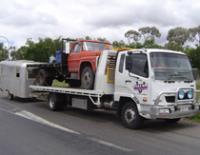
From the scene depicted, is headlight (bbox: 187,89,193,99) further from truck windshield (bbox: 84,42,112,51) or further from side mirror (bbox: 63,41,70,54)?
side mirror (bbox: 63,41,70,54)

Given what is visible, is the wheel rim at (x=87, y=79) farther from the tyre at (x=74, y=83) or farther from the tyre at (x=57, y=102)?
the tyre at (x=57, y=102)

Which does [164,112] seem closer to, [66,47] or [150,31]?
[66,47]

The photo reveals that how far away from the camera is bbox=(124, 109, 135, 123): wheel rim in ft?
35.4

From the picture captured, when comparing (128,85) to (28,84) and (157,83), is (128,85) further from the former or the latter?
(28,84)

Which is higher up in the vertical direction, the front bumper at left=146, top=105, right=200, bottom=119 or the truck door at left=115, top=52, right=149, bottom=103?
the truck door at left=115, top=52, right=149, bottom=103

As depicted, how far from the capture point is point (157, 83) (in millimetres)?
10188

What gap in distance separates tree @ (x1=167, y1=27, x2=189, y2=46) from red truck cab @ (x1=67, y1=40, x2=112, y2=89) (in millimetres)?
75310

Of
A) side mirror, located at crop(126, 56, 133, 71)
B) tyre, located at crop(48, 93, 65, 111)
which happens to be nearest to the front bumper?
side mirror, located at crop(126, 56, 133, 71)

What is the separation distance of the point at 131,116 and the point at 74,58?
15.1 feet

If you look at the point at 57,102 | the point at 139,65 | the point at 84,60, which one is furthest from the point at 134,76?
the point at 57,102

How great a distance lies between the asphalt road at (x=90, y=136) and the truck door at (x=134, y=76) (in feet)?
3.70

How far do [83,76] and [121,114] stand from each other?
2.72 m

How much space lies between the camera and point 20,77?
18688 mm

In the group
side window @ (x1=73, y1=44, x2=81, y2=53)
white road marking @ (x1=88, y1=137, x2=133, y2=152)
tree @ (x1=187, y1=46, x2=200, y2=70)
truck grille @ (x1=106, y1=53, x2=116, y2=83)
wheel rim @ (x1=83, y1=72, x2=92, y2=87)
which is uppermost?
tree @ (x1=187, y1=46, x2=200, y2=70)
